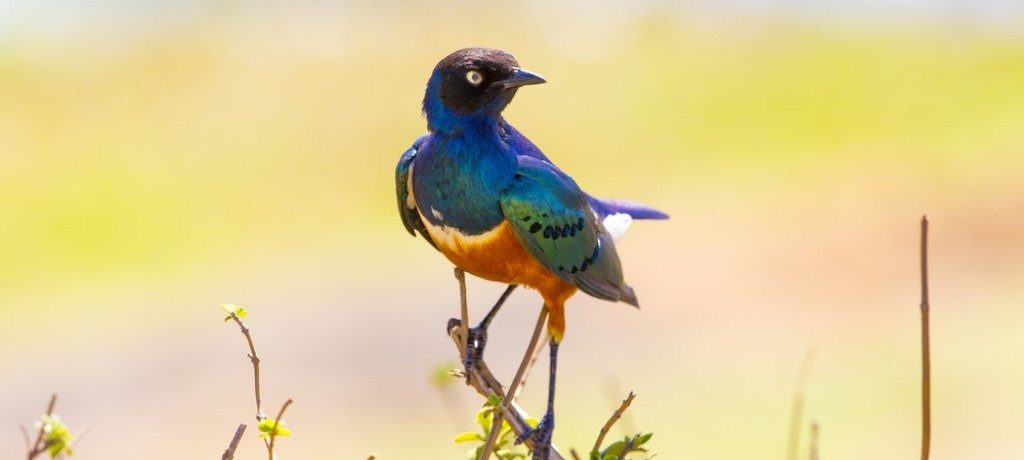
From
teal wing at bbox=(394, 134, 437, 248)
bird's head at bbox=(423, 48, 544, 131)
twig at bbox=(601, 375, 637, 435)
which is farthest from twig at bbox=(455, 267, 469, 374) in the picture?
twig at bbox=(601, 375, 637, 435)

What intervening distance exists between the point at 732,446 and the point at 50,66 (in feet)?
34.8

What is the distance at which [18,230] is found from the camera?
14008 mm

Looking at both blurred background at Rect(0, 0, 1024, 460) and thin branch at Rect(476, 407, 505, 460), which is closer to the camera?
thin branch at Rect(476, 407, 505, 460)

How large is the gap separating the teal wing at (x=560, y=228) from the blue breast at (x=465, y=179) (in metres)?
0.05

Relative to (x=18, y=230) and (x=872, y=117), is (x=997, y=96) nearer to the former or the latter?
(x=872, y=117)

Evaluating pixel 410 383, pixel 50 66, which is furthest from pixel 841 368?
pixel 50 66

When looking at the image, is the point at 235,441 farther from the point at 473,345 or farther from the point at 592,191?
the point at 592,191

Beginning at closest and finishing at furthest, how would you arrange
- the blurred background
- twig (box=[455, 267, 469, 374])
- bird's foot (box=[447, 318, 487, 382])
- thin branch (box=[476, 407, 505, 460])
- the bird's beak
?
thin branch (box=[476, 407, 505, 460]) < twig (box=[455, 267, 469, 374]) < bird's foot (box=[447, 318, 487, 382]) < the bird's beak < the blurred background

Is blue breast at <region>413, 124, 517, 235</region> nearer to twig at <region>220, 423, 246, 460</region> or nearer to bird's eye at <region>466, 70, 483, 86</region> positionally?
bird's eye at <region>466, 70, 483, 86</region>

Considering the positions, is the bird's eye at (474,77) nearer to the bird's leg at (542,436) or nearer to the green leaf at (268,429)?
the bird's leg at (542,436)

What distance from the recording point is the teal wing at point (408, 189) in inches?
145

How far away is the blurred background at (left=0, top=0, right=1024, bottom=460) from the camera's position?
10.7 metres

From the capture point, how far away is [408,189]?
3.68m

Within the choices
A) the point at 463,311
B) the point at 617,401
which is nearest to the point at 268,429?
the point at 463,311
